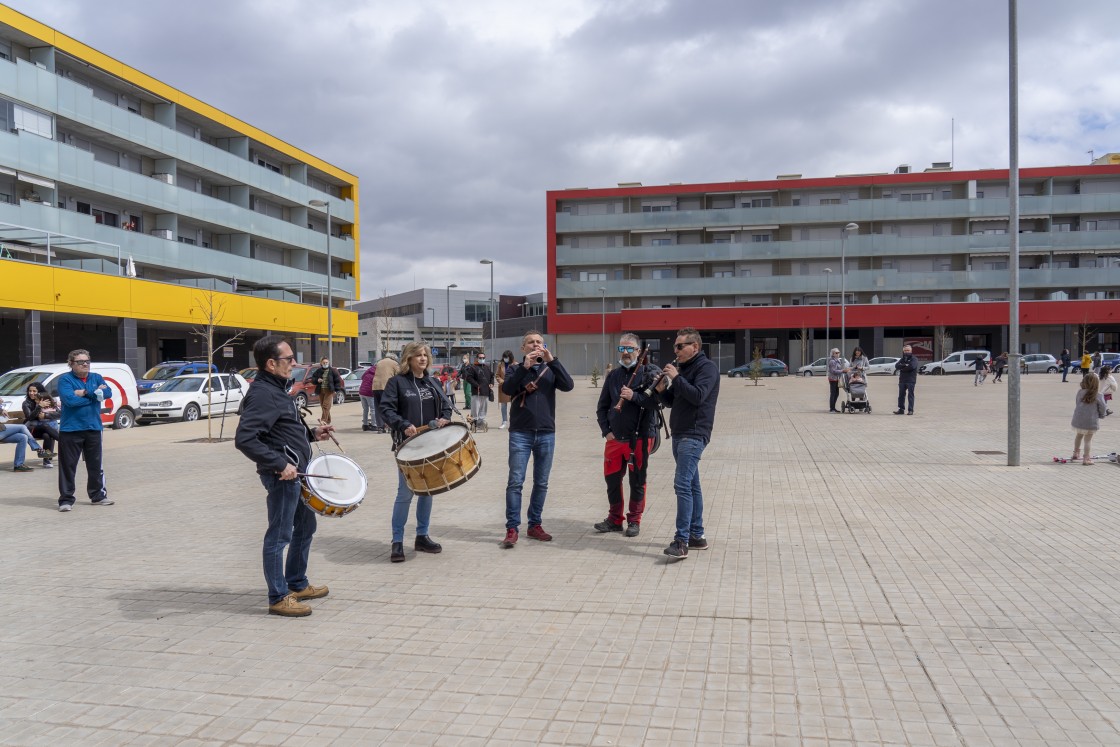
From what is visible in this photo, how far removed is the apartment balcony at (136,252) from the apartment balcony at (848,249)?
892 inches

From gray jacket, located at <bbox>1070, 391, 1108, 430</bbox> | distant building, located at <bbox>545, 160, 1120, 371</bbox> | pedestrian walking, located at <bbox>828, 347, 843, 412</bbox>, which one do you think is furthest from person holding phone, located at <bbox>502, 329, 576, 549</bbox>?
distant building, located at <bbox>545, 160, 1120, 371</bbox>

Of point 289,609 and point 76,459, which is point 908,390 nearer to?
point 76,459

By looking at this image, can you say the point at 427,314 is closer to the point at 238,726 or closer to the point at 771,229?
the point at 771,229

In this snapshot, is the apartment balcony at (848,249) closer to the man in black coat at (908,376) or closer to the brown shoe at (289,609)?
the man in black coat at (908,376)

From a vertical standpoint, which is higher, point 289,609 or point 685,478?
point 685,478

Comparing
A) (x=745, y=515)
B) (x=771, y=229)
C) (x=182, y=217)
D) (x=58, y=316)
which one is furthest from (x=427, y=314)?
(x=745, y=515)

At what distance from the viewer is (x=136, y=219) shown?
35.9 meters

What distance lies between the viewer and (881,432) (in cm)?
1625

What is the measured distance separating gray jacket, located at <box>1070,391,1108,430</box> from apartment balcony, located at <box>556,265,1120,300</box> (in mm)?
46408

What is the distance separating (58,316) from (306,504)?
29.0 meters

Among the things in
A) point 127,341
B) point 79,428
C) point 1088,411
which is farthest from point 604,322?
point 79,428

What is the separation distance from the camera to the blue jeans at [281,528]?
4973 mm

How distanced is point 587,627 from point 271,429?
2.20m

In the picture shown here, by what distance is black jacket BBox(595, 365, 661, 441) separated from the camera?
695cm
